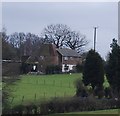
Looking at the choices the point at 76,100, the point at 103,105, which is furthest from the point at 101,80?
the point at 76,100

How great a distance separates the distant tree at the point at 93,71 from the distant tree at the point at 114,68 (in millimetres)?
549

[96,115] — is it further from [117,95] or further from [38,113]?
[117,95]

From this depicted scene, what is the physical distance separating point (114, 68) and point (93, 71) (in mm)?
1579

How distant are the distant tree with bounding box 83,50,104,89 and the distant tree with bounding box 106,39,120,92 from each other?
0.55 meters

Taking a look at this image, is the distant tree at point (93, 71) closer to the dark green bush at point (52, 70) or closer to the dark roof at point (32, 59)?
the dark green bush at point (52, 70)

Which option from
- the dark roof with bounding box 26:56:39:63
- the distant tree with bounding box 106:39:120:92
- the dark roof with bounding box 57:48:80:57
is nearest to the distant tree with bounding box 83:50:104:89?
the distant tree with bounding box 106:39:120:92

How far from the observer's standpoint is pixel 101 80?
27.3m

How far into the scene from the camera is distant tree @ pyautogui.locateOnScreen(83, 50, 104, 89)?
27.3 m

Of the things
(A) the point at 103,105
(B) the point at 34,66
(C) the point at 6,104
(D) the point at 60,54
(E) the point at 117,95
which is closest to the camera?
(C) the point at 6,104

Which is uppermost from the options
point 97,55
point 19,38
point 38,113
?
point 19,38

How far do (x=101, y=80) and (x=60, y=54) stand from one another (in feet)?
177

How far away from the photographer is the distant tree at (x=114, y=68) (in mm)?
26794

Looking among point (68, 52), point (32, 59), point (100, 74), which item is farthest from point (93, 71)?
point (68, 52)

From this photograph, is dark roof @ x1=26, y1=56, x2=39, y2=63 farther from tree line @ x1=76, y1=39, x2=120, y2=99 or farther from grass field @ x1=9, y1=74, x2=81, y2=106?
tree line @ x1=76, y1=39, x2=120, y2=99
